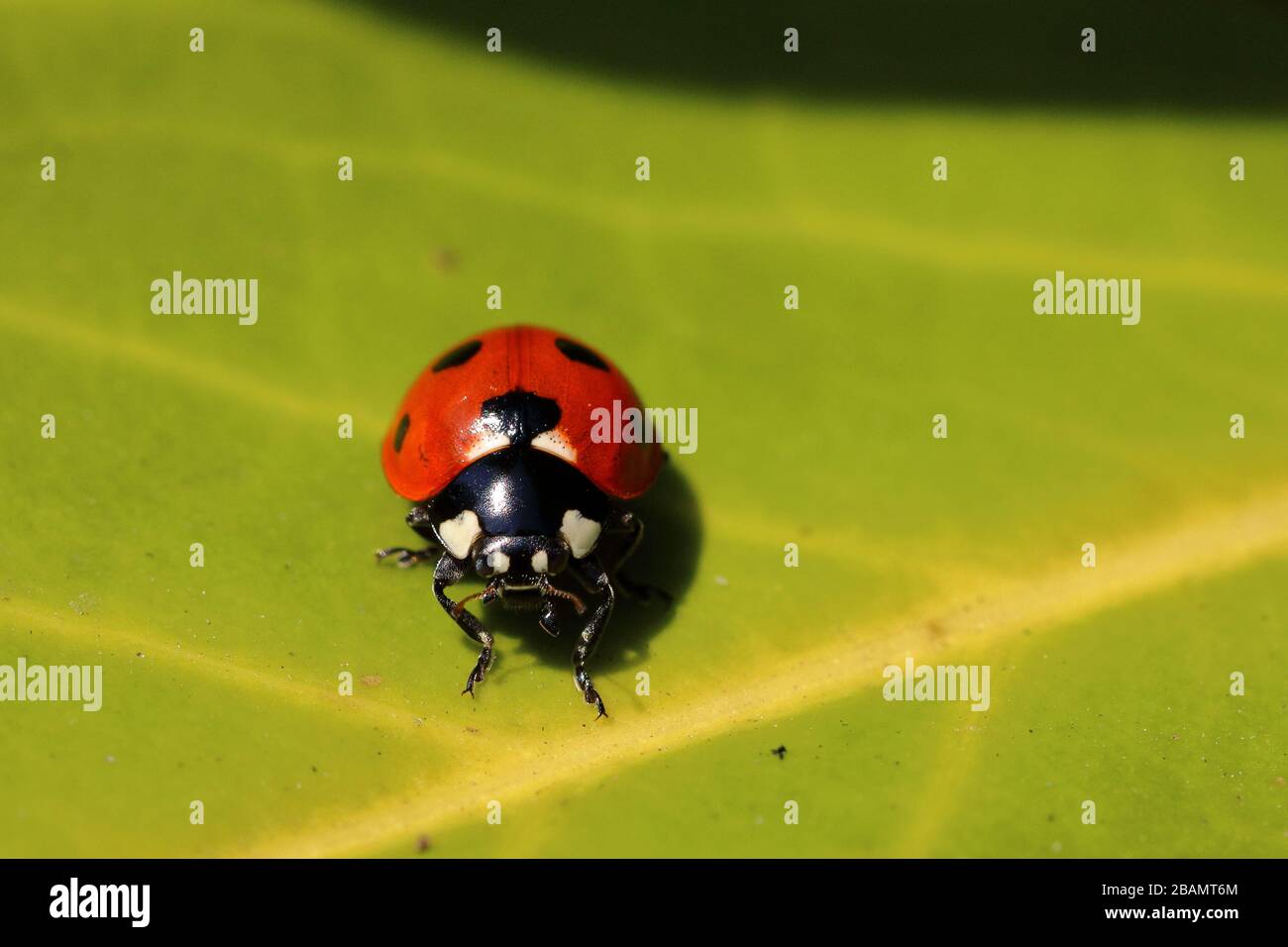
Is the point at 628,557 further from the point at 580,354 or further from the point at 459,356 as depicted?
the point at 459,356

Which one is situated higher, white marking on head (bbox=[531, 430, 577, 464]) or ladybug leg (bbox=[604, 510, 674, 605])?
white marking on head (bbox=[531, 430, 577, 464])

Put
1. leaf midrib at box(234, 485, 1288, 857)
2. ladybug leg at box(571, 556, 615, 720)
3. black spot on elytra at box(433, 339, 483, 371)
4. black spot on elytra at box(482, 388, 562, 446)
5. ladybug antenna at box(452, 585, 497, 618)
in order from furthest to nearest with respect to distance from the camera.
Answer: black spot on elytra at box(433, 339, 483, 371), black spot on elytra at box(482, 388, 562, 446), ladybug antenna at box(452, 585, 497, 618), ladybug leg at box(571, 556, 615, 720), leaf midrib at box(234, 485, 1288, 857)

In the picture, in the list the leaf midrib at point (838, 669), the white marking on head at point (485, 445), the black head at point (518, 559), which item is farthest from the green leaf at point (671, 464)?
the white marking on head at point (485, 445)

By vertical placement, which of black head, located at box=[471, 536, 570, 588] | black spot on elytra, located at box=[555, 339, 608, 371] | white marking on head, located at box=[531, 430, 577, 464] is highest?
black spot on elytra, located at box=[555, 339, 608, 371]

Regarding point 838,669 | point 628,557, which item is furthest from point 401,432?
point 838,669

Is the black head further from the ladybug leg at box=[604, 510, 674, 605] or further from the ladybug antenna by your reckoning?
the ladybug leg at box=[604, 510, 674, 605]

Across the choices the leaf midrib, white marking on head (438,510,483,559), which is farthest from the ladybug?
the leaf midrib
